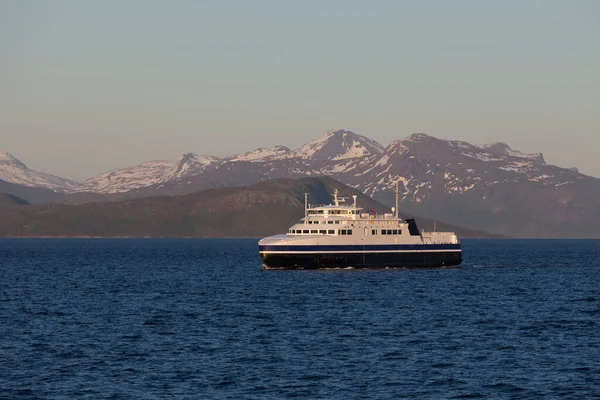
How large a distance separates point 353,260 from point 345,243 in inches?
129

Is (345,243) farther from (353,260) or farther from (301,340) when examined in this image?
(301,340)

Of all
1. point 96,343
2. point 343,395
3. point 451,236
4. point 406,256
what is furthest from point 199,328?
point 451,236

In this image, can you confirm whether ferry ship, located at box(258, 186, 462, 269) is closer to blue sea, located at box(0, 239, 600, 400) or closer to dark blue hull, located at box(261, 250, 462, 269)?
dark blue hull, located at box(261, 250, 462, 269)

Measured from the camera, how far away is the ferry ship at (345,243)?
520 ft

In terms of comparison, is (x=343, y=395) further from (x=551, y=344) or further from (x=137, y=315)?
(x=137, y=315)

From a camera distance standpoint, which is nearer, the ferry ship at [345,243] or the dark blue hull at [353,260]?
the ferry ship at [345,243]

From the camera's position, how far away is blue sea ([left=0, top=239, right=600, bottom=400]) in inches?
2462

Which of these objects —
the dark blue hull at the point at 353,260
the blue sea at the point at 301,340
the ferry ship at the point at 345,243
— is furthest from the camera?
the dark blue hull at the point at 353,260

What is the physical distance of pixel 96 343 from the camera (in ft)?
262

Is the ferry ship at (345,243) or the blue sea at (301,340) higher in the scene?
the ferry ship at (345,243)

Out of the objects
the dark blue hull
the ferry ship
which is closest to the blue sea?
the dark blue hull

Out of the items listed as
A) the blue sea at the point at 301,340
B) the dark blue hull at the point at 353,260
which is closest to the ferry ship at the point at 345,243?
the dark blue hull at the point at 353,260

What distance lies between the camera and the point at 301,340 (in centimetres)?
8206

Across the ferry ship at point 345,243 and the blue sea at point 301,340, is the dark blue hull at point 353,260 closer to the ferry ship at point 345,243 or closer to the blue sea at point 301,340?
the ferry ship at point 345,243
